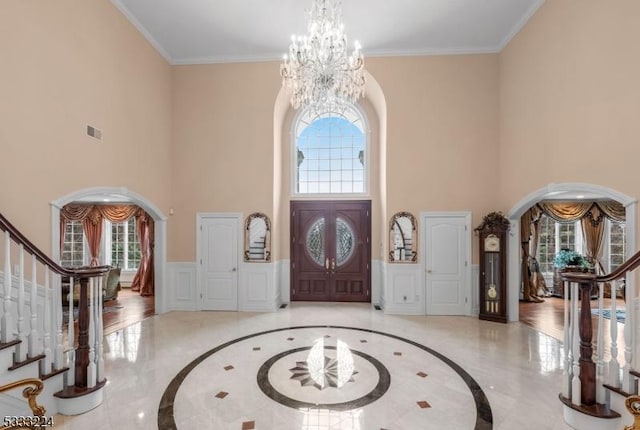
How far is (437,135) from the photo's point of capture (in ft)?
20.6

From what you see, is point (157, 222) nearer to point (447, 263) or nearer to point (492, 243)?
point (447, 263)

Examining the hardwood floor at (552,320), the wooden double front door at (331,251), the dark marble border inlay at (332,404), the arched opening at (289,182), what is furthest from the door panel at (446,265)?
the dark marble border inlay at (332,404)

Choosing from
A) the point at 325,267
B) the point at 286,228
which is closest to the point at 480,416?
the point at 325,267

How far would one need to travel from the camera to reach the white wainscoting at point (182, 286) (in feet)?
21.5

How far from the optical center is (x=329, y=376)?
366 centimetres

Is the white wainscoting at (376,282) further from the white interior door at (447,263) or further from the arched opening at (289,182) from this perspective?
the white interior door at (447,263)

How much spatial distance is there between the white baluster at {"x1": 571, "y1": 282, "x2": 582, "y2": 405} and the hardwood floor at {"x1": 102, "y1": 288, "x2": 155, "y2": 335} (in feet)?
21.2

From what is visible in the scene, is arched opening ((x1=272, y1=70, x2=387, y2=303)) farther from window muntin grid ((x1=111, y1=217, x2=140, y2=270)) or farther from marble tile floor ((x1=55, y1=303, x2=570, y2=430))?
window muntin grid ((x1=111, y1=217, x2=140, y2=270))

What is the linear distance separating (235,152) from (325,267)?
3.36 m

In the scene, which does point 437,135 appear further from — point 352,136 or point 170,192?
point 170,192

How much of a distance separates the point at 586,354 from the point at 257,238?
5424 millimetres

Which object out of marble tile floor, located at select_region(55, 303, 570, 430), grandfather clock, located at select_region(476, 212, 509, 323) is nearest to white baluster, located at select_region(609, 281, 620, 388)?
marble tile floor, located at select_region(55, 303, 570, 430)

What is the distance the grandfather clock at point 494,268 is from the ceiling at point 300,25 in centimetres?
350

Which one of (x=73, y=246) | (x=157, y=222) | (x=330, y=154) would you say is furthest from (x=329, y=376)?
(x=73, y=246)
